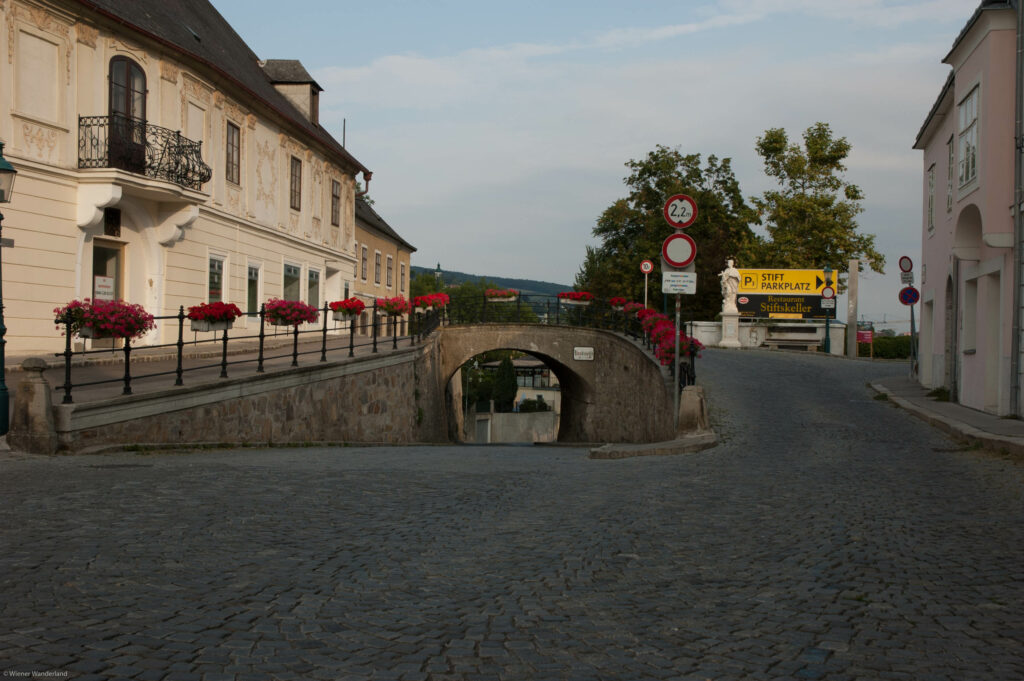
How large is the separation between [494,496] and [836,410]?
1088 cm

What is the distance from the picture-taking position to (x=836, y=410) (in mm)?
17203

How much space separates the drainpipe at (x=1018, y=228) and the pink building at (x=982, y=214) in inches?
0.9

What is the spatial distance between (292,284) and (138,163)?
456 inches

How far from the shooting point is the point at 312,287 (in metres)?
33.1

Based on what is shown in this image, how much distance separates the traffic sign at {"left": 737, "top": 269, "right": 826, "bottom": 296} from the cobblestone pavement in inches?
1301

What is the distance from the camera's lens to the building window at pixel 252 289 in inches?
1055

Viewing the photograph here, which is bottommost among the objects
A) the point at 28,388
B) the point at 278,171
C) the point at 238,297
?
the point at 28,388

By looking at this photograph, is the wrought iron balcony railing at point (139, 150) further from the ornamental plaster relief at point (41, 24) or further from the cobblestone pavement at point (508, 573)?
the cobblestone pavement at point (508, 573)

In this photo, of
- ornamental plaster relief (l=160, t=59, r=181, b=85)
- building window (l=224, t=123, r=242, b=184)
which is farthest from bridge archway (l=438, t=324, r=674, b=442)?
ornamental plaster relief (l=160, t=59, r=181, b=85)

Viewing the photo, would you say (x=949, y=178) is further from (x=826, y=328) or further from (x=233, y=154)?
(x=826, y=328)

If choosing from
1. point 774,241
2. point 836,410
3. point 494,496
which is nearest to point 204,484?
point 494,496

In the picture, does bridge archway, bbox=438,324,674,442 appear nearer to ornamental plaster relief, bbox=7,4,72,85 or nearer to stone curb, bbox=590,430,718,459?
stone curb, bbox=590,430,718,459

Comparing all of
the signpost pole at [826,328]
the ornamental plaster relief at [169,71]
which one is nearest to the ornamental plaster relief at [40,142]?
the ornamental plaster relief at [169,71]

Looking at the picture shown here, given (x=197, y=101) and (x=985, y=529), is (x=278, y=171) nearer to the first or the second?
(x=197, y=101)
